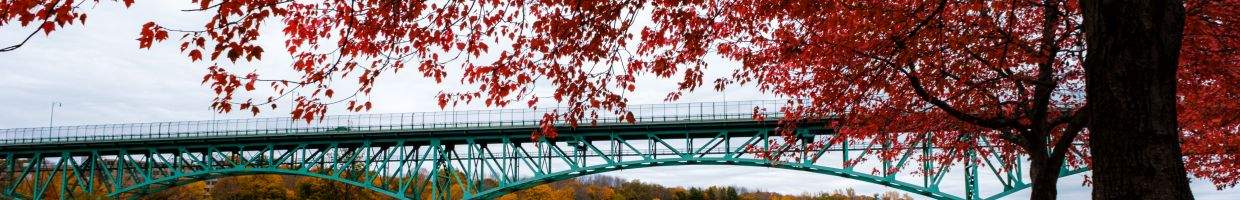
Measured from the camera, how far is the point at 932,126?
1792cm

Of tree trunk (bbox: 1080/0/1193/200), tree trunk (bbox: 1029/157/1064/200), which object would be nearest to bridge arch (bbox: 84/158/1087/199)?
tree trunk (bbox: 1029/157/1064/200)

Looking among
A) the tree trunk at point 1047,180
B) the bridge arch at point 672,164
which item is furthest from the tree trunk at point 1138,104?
the bridge arch at point 672,164

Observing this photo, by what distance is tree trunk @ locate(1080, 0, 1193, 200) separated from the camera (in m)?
7.21

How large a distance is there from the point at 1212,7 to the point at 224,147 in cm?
4634

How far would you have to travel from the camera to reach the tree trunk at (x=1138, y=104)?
7.21 m

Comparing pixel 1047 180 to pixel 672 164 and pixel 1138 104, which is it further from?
pixel 672 164

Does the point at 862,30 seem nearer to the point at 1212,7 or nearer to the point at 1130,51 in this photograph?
the point at 1212,7

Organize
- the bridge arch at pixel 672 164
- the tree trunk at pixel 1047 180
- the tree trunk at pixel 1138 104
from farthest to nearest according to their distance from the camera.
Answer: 1. the bridge arch at pixel 672 164
2. the tree trunk at pixel 1047 180
3. the tree trunk at pixel 1138 104

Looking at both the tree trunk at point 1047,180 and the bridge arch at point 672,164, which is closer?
the tree trunk at point 1047,180

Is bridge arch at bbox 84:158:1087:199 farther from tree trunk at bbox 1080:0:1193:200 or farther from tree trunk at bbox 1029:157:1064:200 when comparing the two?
tree trunk at bbox 1080:0:1193:200

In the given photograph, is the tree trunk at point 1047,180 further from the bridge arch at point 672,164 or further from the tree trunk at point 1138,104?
the bridge arch at point 672,164

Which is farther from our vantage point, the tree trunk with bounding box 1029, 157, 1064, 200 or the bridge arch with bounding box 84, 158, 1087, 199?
the bridge arch with bounding box 84, 158, 1087, 199

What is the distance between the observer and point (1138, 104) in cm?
727

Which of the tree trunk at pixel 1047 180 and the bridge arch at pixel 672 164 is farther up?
the tree trunk at pixel 1047 180
